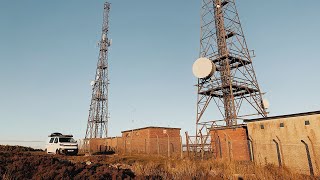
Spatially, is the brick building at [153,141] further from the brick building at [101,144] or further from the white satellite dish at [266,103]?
the white satellite dish at [266,103]

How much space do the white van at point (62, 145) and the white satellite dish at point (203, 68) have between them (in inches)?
631

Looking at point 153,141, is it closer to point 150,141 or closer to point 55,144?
point 150,141

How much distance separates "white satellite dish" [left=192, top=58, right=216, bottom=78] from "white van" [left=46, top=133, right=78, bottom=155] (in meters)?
16.0

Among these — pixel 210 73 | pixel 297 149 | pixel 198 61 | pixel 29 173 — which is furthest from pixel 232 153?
pixel 29 173

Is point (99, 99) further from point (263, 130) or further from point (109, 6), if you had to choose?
point (263, 130)

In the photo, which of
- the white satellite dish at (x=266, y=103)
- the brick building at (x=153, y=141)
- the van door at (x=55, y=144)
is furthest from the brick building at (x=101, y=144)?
the white satellite dish at (x=266, y=103)

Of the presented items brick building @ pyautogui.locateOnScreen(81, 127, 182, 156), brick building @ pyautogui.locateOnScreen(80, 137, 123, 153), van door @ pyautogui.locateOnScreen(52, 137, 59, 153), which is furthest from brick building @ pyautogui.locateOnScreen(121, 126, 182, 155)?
van door @ pyautogui.locateOnScreen(52, 137, 59, 153)

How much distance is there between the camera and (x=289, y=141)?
1714cm

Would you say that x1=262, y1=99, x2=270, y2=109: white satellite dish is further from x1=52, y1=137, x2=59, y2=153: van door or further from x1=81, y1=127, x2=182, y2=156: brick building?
x1=52, y1=137, x2=59, y2=153: van door

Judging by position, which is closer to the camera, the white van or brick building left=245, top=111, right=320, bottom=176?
brick building left=245, top=111, right=320, bottom=176

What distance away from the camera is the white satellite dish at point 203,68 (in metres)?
27.4

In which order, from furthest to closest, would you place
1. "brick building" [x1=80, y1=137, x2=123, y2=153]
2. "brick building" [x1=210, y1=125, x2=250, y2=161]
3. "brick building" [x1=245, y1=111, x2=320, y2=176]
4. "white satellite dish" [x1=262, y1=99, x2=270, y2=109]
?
"brick building" [x1=80, y1=137, x2=123, y2=153]
"white satellite dish" [x1=262, y1=99, x2=270, y2=109]
"brick building" [x1=210, y1=125, x2=250, y2=161]
"brick building" [x1=245, y1=111, x2=320, y2=176]

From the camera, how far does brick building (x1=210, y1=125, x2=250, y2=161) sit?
20672mm

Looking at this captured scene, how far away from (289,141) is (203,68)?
13.1m
